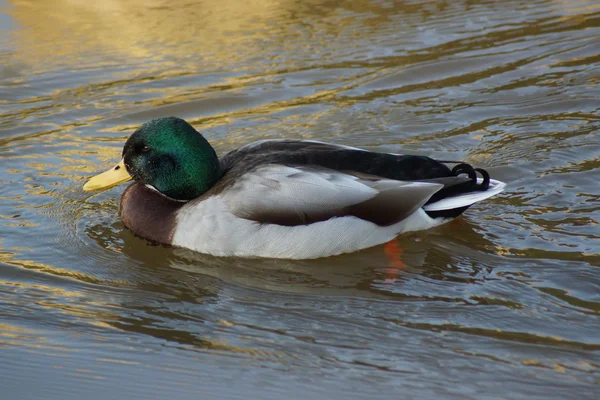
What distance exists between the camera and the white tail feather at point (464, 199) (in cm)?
600

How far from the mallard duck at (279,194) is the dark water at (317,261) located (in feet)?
0.50

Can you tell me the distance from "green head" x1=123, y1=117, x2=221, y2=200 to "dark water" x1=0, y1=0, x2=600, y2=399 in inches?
18.0

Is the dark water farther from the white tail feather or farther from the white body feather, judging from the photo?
the white tail feather

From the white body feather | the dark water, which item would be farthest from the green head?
the dark water

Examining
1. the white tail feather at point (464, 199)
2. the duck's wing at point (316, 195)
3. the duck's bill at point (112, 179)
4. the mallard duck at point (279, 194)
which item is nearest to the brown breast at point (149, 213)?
the mallard duck at point (279, 194)

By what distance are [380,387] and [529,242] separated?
202 centimetres

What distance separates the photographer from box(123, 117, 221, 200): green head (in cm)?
616

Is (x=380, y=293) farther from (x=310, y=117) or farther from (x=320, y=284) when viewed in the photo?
(x=310, y=117)

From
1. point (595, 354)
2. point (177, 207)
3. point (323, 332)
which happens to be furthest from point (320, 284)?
point (595, 354)

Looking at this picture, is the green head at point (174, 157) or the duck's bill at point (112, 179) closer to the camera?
the green head at point (174, 157)

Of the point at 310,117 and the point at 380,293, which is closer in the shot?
the point at 380,293

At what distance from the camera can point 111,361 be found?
457cm

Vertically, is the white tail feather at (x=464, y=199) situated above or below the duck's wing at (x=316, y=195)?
below

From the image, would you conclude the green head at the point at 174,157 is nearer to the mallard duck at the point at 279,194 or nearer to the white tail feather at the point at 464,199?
the mallard duck at the point at 279,194
